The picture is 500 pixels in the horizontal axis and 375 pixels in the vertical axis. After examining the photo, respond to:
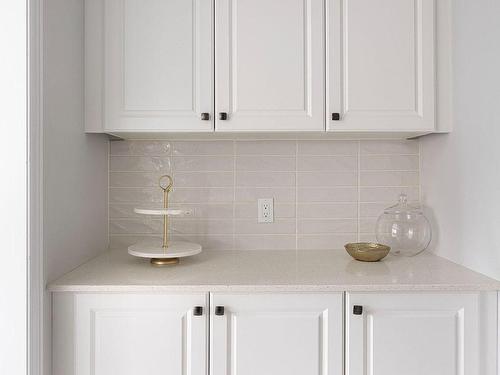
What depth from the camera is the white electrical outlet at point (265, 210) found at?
199cm

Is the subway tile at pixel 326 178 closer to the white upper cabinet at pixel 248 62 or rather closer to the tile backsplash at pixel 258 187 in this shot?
the tile backsplash at pixel 258 187

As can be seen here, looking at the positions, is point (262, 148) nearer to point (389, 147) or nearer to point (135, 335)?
point (389, 147)

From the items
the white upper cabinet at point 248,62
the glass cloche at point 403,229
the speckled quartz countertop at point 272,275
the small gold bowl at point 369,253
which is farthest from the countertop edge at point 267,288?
the white upper cabinet at point 248,62

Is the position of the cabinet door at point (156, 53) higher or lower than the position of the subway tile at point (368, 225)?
higher

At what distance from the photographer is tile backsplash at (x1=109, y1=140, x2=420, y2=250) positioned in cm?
199

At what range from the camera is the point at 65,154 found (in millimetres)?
1500

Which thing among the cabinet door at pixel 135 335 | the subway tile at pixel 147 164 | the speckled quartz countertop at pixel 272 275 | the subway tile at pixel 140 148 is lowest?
the cabinet door at pixel 135 335

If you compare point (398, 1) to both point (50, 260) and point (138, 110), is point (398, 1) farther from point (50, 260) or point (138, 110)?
point (50, 260)

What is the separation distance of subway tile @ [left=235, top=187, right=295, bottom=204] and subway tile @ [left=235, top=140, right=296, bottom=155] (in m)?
0.17

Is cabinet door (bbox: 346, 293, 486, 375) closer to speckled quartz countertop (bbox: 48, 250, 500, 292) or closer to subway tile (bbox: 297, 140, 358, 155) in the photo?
speckled quartz countertop (bbox: 48, 250, 500, 292)

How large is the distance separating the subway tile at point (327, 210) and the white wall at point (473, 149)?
39 cm

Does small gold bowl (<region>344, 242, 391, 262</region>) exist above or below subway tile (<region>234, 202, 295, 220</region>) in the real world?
below
